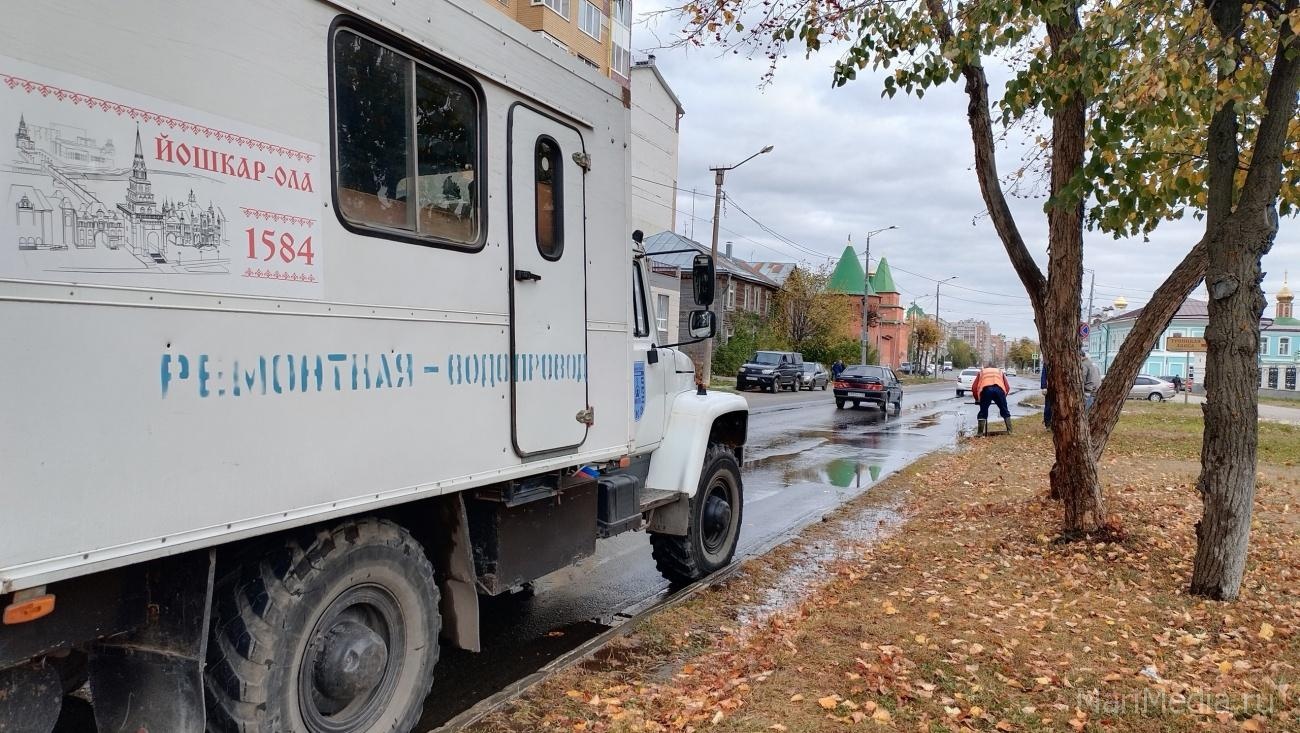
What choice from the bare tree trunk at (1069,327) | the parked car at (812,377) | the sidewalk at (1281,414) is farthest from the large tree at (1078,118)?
the parked car at (812,377)

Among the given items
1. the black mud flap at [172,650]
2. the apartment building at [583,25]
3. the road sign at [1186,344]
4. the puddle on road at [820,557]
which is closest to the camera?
the black mud flap at [172,650]

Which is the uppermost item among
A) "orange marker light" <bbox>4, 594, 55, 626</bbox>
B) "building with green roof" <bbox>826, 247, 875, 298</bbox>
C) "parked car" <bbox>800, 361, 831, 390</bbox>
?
"building with green roof" <bbox>826, 247, 875, 298</bbox>

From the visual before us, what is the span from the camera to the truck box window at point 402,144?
2.92 meters

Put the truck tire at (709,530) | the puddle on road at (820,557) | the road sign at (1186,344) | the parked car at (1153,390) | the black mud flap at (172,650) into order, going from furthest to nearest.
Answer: the parked car at (1153,390) → the road sign at (1186,344) → the truck tire at (709,530) → the puddle on road at (820,557) → the black mud flap at (172,650)

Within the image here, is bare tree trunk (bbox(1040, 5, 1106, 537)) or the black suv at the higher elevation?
bare tree trunk (bbox(1040, 5, 1106, 537))

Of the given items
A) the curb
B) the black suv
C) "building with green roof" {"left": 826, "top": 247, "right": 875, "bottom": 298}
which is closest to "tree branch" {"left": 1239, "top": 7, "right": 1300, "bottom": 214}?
the curb

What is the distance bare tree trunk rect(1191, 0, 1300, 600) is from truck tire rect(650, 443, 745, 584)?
3170mm

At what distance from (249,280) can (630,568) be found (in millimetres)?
4602

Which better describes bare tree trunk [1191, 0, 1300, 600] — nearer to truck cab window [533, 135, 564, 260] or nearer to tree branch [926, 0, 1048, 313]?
tree branch [926, 0, 1048, 313]

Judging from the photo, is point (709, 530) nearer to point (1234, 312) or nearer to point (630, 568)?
point (630, 568)

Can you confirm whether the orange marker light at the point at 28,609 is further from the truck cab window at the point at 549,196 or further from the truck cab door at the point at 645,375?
the truck cab door at the point at 645,375

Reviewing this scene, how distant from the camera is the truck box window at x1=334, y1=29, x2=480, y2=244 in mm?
2920

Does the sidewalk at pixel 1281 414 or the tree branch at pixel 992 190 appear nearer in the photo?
the tree branch at pixel 992 190

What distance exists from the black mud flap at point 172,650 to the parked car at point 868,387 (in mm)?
24712
